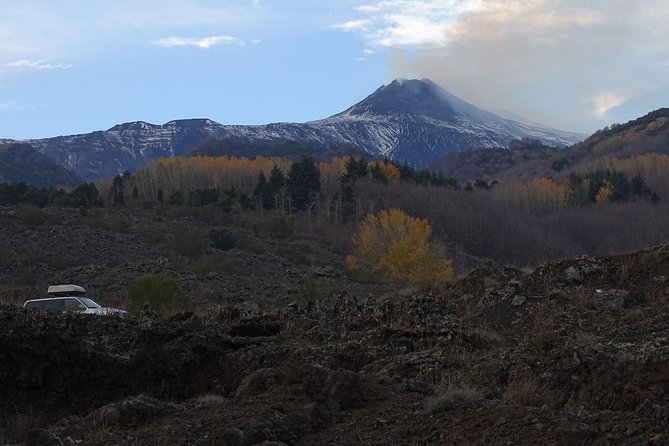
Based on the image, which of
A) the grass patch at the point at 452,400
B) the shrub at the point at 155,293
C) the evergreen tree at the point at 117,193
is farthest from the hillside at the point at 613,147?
the grass patch at the point at 452,400

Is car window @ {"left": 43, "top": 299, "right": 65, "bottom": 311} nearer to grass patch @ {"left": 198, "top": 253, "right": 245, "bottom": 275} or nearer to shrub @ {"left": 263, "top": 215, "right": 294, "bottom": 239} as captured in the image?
grass patch @ {"left": 198, "top": 253, "right": 245, "bottom": 275}

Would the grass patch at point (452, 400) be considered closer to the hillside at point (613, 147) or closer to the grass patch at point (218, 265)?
the grass patch at point (218, 265)

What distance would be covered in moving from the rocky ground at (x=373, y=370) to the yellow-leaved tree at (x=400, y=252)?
36.4 meters

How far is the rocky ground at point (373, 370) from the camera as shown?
6.41m

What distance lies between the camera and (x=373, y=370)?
28.8 feet

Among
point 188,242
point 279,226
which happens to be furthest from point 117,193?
point 188,242

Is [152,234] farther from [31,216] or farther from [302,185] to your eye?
[302,185]

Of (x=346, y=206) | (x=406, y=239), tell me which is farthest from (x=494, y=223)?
(x=406, y=239)

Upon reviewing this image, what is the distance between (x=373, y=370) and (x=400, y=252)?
47.4 m

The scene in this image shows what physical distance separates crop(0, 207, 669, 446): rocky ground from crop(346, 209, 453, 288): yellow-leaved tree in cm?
3644

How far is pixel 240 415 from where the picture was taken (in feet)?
22.3

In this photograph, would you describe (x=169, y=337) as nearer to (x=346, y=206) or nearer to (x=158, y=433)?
(x=158, y=433)

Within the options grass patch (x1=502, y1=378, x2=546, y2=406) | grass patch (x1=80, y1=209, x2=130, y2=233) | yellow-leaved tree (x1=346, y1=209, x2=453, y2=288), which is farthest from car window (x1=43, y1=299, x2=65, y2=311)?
grass patch (x1=80, y1=209, x2=130, y2=233)

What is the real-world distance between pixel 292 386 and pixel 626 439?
322 cm
